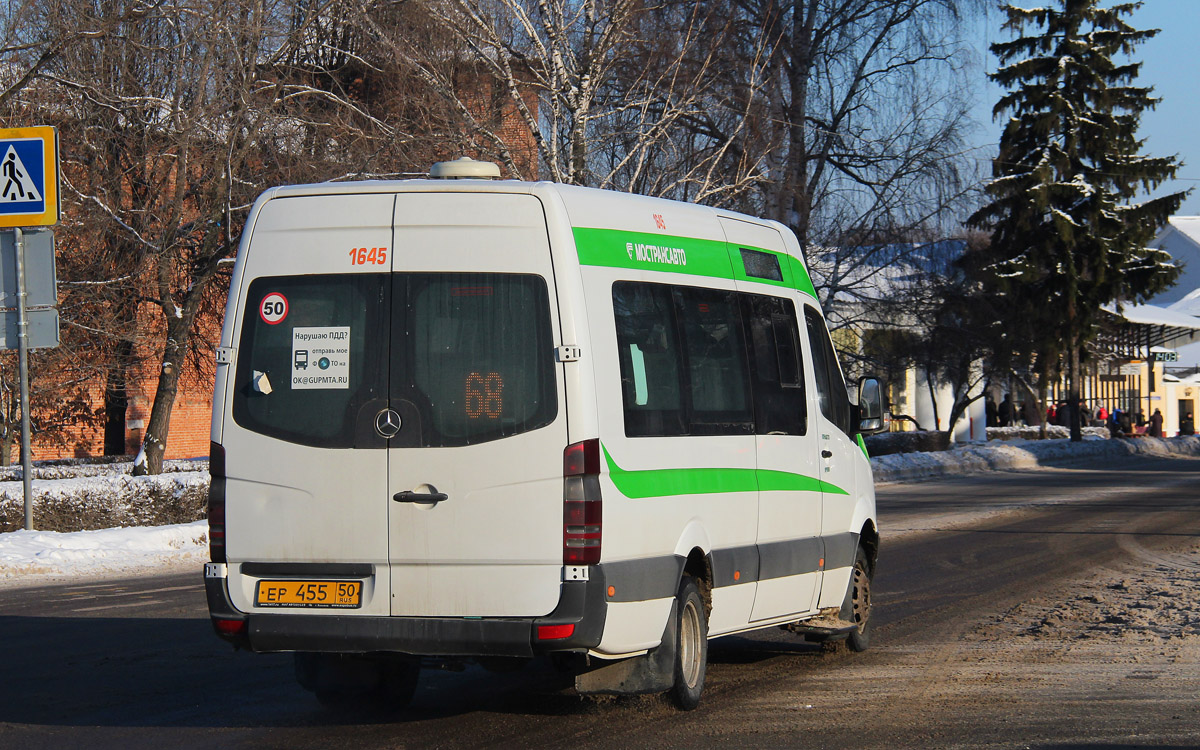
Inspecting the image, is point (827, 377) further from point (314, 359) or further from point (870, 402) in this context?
point (314, 359)

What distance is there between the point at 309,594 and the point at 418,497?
0.72 meters

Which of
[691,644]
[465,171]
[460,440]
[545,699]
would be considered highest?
[465,171]

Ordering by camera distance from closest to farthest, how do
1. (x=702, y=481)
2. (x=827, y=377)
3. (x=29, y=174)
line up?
(x=702, y=481)
(x=827, y=377)
(x=29, y=174)

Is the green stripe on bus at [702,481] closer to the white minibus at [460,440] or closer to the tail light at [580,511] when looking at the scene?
the white minibus at [460,440]

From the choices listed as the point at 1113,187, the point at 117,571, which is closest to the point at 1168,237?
the point at 1113,187

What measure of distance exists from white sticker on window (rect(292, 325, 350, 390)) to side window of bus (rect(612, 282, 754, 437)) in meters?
1.33

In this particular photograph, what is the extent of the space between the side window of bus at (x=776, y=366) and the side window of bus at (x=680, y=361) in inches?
6.3

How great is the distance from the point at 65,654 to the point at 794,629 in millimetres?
4810

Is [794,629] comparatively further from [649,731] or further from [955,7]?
[955,7]

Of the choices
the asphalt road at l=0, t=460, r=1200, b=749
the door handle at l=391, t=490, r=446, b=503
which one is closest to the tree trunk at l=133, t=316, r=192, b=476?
the asphalt road at l=0, t=460, r=1200, b=749

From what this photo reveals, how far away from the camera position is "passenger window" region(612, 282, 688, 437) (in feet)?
22.2

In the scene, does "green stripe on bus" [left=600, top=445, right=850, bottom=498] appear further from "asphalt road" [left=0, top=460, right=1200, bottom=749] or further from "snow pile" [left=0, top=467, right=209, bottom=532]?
"snow pile" [left=0, top=467, right=209, bottom=532]

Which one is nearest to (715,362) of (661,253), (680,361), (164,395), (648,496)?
(680,361)

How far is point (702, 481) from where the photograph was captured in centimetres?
718
